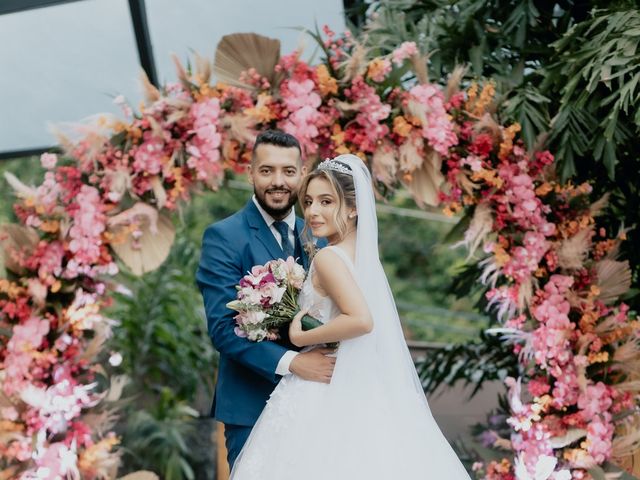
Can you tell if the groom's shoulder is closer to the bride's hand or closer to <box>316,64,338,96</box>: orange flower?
the bride's hand

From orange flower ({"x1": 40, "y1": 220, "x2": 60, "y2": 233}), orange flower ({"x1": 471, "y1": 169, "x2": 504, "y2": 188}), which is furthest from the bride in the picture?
orange flower ({"x1": 40, "y1": 220, "x2": 60, "y2": 233})

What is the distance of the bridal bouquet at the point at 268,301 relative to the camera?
2617 mm

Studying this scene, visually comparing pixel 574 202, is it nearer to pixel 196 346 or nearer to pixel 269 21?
pixel 269 21

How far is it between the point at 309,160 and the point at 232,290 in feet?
3.40

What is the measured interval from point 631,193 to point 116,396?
2791 millimetres

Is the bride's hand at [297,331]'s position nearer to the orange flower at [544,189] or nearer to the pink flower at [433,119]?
the pink flower at [433,119]

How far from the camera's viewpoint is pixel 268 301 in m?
2.62

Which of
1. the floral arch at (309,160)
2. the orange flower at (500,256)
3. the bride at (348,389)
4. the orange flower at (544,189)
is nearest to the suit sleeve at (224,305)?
the bride at (348,389)

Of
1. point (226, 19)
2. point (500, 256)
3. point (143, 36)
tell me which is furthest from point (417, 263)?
point (500, 256)

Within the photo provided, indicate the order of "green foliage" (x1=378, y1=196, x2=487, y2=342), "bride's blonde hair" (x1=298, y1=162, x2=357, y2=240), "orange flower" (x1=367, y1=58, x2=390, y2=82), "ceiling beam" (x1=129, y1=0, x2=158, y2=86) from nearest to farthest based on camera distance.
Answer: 1. "bride's blonde hair" (x1=298, y1=162, x2=357, y2=240)
2. "orange flower" (x1=367, y1=58, x2=390, y2=82)
3. "ceiling beam" (x1=129, y1=0, x2=158, y2=86)
4. "green foliage" (x1=378, y1=196, x2=487, y2=342)

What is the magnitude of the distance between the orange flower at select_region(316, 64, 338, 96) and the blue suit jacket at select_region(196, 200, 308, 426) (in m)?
0.93

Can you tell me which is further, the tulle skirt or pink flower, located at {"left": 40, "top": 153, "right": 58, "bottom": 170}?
pink flower, located at {"left": 40, "top": 153, "right": 58, "bottom": 170}

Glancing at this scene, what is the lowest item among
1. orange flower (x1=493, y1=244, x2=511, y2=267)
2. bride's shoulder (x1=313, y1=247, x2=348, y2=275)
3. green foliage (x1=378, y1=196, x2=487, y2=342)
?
green foliage (x1=378, y1=196, x2=487, y2=342)

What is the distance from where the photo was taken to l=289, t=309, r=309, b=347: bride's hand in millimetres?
2619
